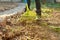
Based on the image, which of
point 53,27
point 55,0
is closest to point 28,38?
point 53,27

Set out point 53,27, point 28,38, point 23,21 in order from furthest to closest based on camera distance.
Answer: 1. point 23,21
2. point 53,27
3. point 28,38

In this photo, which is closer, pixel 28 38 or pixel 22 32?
pixel 28 38

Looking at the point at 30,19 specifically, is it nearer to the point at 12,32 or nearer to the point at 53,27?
the point at 53,27

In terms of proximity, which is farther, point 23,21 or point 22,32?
point 23,21

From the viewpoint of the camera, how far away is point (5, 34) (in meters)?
7.80

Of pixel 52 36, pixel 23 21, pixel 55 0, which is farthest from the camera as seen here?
pixel 55 0

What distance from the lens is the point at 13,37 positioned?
7691 mm

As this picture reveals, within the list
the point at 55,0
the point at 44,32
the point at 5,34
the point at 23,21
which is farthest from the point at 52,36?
the point at 55,0

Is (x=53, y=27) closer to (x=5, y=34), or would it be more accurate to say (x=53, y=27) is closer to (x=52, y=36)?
(x=52, y=36)

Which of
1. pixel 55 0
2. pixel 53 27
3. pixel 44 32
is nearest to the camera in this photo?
pixel 44 32

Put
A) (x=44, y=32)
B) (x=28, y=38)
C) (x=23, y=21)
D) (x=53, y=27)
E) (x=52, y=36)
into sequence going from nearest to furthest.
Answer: (x=28, y=38), (x=52, y=36), (x=44, y=32), (x=53, y=27), (x=23, y=21)

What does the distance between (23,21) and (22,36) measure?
2931 mm

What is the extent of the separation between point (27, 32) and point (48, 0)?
67.4 feet

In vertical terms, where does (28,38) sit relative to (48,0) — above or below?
above
